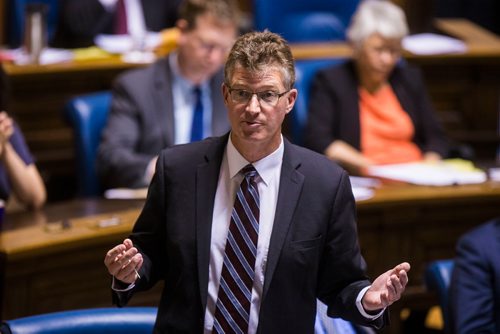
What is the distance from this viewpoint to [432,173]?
4230 mm

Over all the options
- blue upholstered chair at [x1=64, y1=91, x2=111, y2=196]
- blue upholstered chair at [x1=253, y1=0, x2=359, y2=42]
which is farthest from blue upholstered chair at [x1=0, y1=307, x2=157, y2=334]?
blue upholstered chair at [x1=253, y1=0, x2=359, y2=42]

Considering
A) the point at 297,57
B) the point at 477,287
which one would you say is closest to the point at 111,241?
the point at 477,287

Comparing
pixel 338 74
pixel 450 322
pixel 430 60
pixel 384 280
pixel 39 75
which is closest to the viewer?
pixel 384 280

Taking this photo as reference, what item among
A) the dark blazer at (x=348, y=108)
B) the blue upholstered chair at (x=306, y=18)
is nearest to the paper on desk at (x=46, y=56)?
the blue upholstered chair at (x=306, y=18)

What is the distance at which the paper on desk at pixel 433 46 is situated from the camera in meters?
5.75

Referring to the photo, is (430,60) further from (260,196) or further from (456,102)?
(260,196)

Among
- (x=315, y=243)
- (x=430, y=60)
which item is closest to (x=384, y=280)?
(x=315, y=243)

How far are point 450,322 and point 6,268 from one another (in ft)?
4.13

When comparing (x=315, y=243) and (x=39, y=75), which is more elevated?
(x=315, y=243)

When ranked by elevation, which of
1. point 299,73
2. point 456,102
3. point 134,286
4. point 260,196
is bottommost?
point 456,102

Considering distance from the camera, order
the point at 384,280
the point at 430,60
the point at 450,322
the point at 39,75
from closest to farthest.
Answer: the point at 384,280 < the point at 450,322 < the point at 39,75 < the point at 430,60

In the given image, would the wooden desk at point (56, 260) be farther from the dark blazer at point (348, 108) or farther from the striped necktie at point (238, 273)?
the dark blazer at point (348, 108)

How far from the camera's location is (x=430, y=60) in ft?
18.7

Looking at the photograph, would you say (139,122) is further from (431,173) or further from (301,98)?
(431,173)
